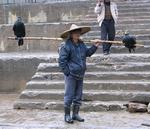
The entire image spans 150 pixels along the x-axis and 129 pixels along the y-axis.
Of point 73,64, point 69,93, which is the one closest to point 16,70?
point 69,93

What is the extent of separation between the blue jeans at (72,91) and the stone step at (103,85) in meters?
1.35

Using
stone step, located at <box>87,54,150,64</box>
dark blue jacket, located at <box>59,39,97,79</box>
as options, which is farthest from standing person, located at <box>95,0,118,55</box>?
dark blue jacket, located at <box>59,39,97,79</box>

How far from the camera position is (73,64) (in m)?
7.80

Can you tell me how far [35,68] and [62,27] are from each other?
7.42ft

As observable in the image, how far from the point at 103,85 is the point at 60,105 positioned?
100 cm

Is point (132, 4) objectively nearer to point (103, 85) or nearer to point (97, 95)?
point (103, 85)

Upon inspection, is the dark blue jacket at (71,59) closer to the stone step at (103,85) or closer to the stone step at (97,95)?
the stone step at (97,95)

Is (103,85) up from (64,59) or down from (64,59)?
down

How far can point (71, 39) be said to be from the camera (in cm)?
790

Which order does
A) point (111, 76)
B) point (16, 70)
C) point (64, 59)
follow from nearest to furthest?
point (64, 59), point (111, 76), point (16, 70)

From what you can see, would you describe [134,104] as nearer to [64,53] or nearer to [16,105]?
[64,53]

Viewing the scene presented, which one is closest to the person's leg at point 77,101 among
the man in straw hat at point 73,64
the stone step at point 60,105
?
the man in straw hat at point 73,64

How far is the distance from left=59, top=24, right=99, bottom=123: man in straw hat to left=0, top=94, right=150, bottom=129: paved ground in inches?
10.9

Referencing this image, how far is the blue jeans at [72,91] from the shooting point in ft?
25.9
